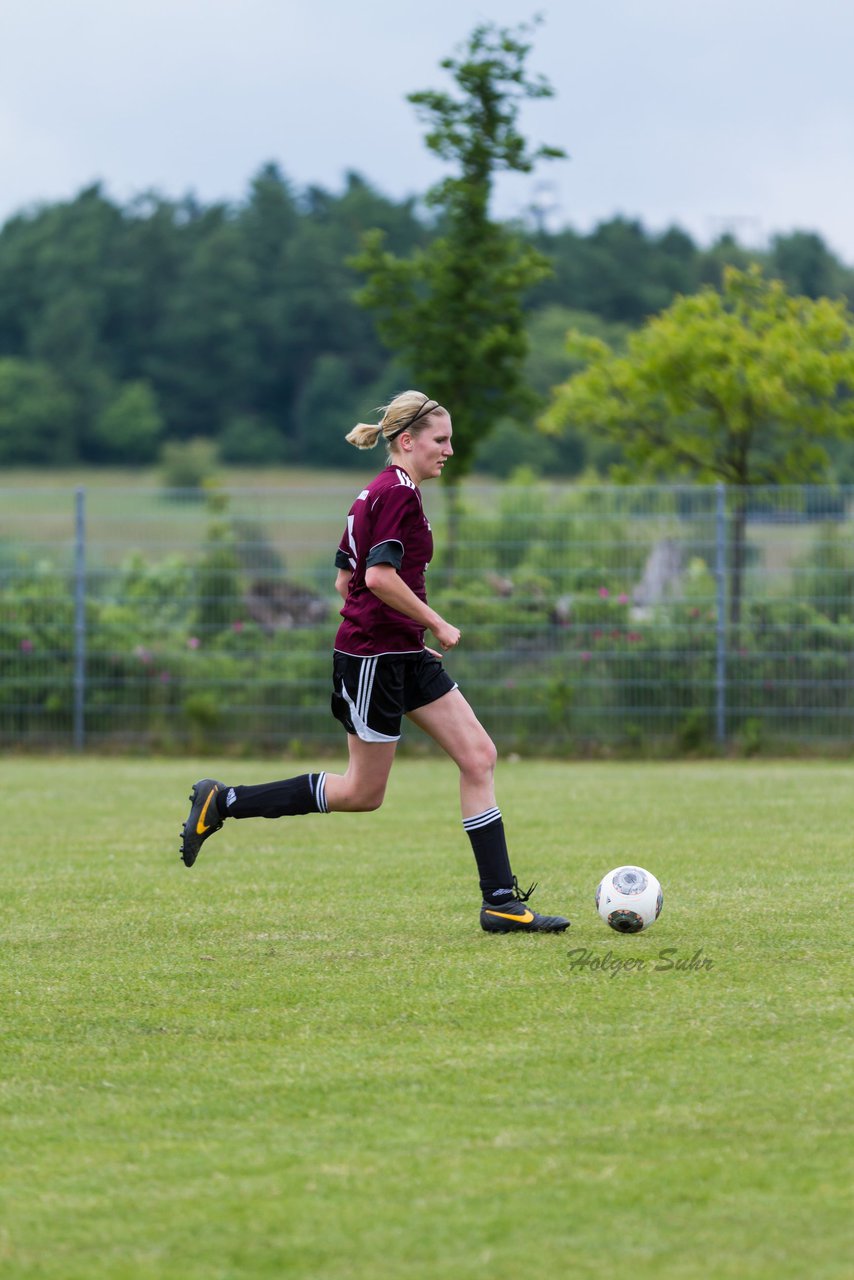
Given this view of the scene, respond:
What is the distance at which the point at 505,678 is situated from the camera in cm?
1600

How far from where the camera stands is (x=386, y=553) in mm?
6473

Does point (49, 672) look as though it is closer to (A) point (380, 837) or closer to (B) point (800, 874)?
(A) point (380, 837)

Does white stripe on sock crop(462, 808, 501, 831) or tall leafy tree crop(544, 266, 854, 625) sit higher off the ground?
tall leafy tree crop(544, 266, 854, 625)

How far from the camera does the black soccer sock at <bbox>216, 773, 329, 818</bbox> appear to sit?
707cm

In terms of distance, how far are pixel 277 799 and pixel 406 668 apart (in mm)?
860

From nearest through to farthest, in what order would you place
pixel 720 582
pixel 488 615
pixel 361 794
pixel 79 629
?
1. pixel 361 794
2. pixel 720 582
3. pixel 488 615
4. pixel 79 629

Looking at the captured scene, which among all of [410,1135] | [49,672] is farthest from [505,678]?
[410,1135]

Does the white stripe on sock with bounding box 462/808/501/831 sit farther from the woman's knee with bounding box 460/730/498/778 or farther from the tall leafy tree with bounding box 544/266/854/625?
the tall leafy tree with bounding box 544/266/854/625

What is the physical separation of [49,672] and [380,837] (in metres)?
7.41

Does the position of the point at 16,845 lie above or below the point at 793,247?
below

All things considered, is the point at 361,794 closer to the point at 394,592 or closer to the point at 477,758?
the point at 477,758

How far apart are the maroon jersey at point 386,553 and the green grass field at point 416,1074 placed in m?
1.15

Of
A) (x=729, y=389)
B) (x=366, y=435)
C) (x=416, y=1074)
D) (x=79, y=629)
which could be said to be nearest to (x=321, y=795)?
(x=366, y=435)

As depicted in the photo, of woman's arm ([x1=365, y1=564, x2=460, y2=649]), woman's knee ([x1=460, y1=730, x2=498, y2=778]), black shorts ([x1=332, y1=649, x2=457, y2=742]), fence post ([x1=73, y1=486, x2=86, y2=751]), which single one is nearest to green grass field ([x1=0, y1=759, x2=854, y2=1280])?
woman's knee ([x1=460, y1=730, x2=498, y2=778])
